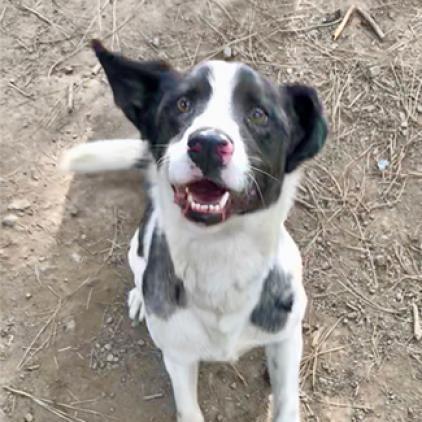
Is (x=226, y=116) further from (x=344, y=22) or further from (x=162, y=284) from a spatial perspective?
(x=344, y=22)

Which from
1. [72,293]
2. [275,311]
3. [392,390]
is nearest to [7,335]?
[72,293]

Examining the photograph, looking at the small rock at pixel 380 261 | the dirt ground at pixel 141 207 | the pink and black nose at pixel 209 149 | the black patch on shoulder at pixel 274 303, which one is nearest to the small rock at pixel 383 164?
the dirt ground at pixel 141 207

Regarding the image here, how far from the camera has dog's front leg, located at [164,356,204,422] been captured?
3.83m

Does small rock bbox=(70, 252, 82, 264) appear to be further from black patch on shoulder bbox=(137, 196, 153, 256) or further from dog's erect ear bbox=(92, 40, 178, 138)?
dog's erect ear bbox=(92, 40, 178, 138)

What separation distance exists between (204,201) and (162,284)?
661 mm

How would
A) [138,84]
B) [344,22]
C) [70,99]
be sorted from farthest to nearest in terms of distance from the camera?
[344,22] → [70,99] → [138,84]

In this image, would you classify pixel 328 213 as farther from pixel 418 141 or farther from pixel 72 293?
pixel 72 293

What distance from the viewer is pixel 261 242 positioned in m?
3.38

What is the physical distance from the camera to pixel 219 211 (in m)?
3.00

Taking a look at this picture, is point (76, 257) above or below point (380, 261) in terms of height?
above

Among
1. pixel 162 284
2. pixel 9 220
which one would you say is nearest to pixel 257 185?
pixel 162 284

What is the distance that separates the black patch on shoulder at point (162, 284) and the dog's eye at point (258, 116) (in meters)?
0.67

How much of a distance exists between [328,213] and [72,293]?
1.34 meters

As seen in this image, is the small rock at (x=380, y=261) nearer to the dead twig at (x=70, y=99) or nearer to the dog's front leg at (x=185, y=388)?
the dog's front leg at (x=185, y=388)
